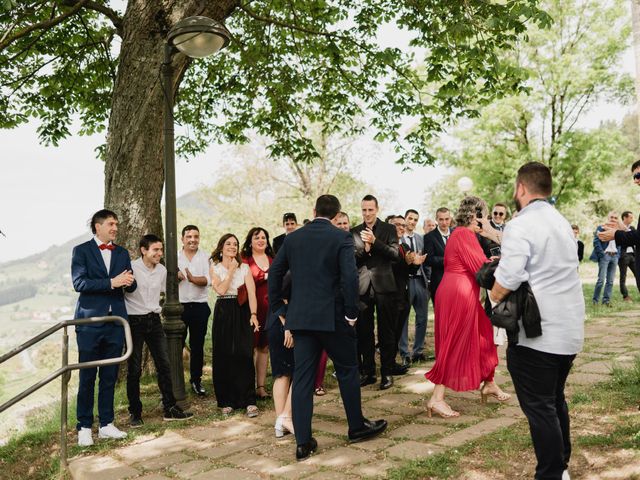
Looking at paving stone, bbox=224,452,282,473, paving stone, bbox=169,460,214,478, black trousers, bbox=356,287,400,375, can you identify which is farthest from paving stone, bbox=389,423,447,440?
paving stone, bbox=169,460,214,478

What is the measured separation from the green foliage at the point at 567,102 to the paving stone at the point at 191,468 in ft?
78.0

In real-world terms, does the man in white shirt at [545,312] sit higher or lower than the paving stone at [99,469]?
higher

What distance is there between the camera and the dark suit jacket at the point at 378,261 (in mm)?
7055

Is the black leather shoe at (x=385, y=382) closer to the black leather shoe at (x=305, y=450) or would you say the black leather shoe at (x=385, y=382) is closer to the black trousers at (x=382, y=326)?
the black trousers at (x=382, y=326)

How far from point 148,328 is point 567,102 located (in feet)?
Answer: 83.4

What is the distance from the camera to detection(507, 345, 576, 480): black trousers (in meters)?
3.53

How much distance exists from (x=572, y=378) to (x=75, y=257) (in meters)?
5.92

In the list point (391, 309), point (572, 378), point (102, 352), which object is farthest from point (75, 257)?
point (572, 378)

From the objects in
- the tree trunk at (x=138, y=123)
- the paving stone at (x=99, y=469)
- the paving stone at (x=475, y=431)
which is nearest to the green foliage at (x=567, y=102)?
the tree trunk at (x=138, y=123)

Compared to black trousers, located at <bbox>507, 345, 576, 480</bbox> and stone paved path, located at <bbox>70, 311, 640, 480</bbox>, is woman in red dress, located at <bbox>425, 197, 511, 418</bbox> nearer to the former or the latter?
stone paved path, located at <bbox>70, 311, 640, 480</bbox>

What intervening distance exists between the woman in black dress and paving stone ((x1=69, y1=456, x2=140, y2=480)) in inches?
66.1

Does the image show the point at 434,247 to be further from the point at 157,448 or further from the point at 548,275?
the point at 157,448

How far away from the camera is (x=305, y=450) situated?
188 inches

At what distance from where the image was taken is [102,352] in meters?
5.75
